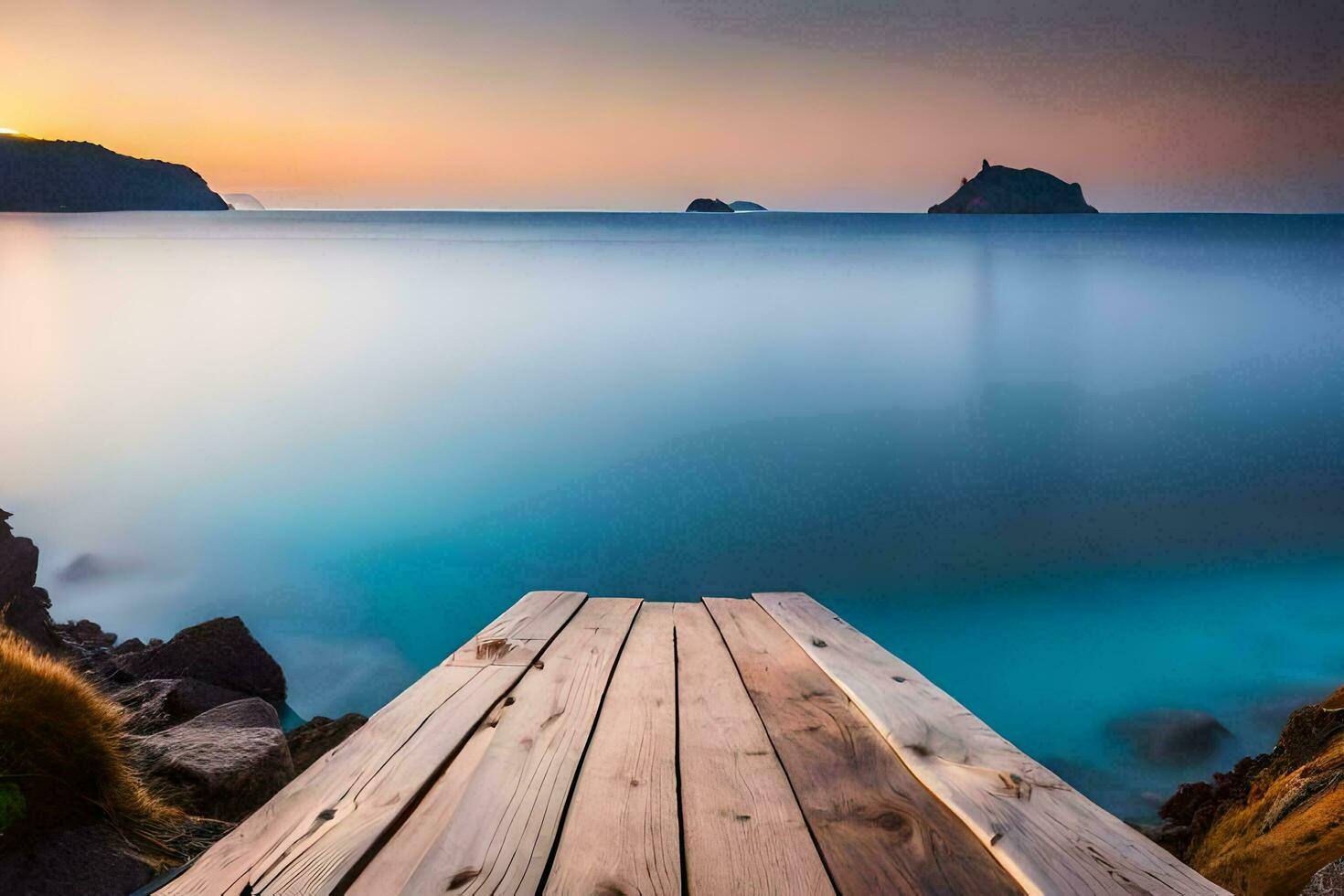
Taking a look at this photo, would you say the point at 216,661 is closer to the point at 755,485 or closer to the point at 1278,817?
the point at 1278,817

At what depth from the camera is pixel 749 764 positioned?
192 centimetres

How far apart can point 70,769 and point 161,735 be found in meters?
0.94

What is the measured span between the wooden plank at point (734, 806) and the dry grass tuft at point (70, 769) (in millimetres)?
2252

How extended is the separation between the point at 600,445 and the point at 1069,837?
12352 mm

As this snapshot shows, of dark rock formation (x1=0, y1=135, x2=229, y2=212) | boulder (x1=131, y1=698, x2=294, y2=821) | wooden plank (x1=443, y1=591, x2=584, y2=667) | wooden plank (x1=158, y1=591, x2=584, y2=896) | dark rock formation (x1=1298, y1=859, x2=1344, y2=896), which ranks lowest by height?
boulder (x1=131, y1=698, x2=294, y2=821)

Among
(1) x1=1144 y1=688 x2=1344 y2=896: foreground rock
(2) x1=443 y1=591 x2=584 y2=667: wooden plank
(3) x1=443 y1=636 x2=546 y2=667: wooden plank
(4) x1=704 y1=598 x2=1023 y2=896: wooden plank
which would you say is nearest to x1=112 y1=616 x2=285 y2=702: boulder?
(2) x1=443 y1=591 x2=584 y2=667: wooden plank

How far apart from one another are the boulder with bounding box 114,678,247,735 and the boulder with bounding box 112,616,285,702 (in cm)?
23

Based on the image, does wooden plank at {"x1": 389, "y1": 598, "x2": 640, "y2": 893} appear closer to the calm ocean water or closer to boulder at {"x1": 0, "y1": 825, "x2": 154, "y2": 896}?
boulder at {"x1": 0, "y1": 825, "x2": 154, "y2": 896}

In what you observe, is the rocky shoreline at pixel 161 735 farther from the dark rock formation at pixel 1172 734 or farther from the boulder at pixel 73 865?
the dark rock formation at pixel 1172 734

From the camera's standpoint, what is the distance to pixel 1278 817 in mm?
3107

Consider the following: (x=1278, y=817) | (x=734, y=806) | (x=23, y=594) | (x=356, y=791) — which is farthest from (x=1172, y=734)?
(x=23, y=594)

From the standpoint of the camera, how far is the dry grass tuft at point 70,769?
305 cm

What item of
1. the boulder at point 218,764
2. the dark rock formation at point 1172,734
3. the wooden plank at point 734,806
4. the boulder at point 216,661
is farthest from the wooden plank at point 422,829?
the dark rock formation at point 1172,734

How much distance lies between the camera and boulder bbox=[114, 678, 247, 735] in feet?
→ 15.0
